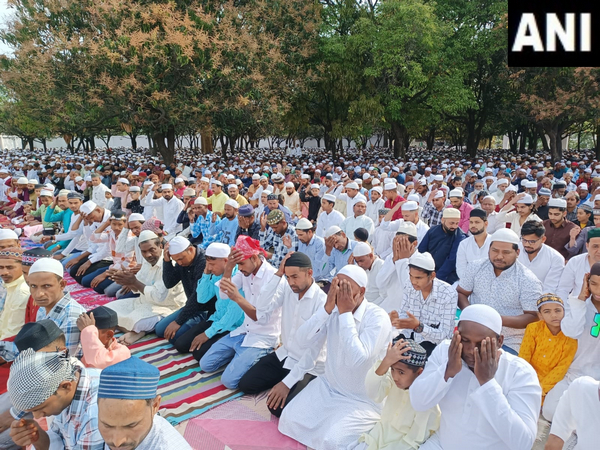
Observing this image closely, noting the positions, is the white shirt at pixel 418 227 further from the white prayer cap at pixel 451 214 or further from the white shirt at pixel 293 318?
the white shirt at pixel 293 318

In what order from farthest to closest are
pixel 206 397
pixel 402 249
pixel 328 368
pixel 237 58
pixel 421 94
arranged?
pixel 421 94 < pixel 237 58 < pixel 402 249 < pixel 206 397 < pixel 328 368

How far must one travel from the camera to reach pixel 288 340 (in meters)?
3.40

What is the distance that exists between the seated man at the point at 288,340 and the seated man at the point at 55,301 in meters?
1.20

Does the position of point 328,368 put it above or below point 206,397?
above

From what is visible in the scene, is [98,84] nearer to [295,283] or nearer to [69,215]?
[69,215]

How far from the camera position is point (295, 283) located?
3182 mm

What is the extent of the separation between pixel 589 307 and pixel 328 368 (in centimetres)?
169

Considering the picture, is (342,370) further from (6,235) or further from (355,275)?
(6,235)

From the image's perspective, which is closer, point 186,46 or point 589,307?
point 589,307

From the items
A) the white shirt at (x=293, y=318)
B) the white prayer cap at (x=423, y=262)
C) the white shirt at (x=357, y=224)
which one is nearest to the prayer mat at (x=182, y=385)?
the white shirt at (x=293, y=318)

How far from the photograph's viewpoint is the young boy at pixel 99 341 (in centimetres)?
259

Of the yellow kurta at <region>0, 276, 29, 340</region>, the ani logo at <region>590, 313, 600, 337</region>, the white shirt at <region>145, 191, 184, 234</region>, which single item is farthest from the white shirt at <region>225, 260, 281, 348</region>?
the white shirt at <region>145, 191, 184, 234</region>

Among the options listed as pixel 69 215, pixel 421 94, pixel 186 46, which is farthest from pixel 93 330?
pixel 421 94

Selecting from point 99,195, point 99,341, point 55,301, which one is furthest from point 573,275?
point 99,195
